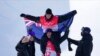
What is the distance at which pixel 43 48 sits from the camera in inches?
624

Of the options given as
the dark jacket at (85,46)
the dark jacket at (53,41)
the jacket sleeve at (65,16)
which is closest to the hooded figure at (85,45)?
the dark jacket at (85,46)

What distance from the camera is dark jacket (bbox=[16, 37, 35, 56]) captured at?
53.0 feet

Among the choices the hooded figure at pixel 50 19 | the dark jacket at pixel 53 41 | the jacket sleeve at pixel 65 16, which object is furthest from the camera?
the jacket sleeve at pixel 65 16

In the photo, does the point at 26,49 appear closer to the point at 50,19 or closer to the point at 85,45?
the point at 50,19

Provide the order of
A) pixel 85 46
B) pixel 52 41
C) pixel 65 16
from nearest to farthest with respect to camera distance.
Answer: pixel 85 46 < pixel 52 41 < pixel 65 16

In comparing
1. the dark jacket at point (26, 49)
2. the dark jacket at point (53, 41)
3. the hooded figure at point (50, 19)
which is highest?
the hooded figure at point (50, 19)

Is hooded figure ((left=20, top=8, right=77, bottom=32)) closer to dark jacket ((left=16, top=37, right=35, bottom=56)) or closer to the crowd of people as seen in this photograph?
the crowd of people

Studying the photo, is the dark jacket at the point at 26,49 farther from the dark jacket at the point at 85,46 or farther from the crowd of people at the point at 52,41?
the dark jacket at the point at 85,46

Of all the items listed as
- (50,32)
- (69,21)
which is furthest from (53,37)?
(69,21)

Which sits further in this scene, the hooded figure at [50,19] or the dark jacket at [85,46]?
the hooded figure at [50,19]

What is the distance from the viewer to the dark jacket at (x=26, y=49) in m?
16.2

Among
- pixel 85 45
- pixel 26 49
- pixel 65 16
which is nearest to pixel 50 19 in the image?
pixel 65 16

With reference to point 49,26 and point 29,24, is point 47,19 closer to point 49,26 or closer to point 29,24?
point 49,26

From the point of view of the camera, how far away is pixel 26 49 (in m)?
16.2
